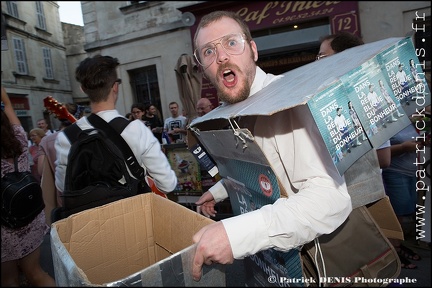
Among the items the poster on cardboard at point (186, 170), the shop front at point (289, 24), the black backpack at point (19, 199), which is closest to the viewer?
the black backpack at point (19, 199)

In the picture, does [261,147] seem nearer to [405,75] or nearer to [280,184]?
[280,184]

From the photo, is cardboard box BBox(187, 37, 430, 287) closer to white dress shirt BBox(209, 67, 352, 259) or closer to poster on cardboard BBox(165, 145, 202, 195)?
white dress shirt BBox(209, 67, 352, 259)

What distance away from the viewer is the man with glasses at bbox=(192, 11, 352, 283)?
0.92 meters

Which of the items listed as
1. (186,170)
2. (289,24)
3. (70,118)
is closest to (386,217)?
(70,118)

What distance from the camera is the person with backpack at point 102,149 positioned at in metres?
1.89

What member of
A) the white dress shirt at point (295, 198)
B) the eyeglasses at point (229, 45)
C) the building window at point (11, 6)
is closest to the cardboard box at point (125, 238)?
the white dress shirt at point (295, 198)

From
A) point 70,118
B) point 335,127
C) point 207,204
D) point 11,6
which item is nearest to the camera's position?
point 335,127

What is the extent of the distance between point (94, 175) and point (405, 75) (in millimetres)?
1703

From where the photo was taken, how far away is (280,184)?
3.52 ft

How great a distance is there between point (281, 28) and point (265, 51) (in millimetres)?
765

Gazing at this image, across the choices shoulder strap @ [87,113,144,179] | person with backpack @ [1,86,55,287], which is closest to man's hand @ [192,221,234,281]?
shoulder strap @ [87,113,144,179]

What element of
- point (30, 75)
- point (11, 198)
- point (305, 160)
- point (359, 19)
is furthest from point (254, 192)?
point (30, 75)

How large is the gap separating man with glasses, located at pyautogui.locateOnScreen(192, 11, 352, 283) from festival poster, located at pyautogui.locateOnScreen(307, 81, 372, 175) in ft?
0.32

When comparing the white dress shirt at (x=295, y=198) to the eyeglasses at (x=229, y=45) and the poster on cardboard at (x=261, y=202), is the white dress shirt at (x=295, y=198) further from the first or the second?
the eyeglasses at (x=229, y=45)
